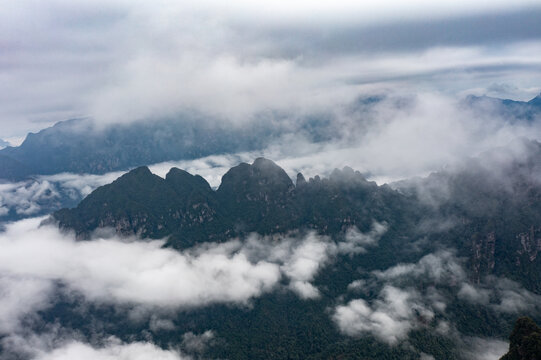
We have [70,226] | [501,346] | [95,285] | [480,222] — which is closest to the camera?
[501,346]

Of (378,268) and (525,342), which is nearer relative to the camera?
(525,342)

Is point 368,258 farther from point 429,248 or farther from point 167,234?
point 167,234

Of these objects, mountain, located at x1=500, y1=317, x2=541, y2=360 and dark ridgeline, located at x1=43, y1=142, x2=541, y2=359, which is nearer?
mountain, located at x1=500, y1=317, x2=541, y2=360

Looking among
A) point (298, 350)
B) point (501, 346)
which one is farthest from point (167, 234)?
point (501, 346)

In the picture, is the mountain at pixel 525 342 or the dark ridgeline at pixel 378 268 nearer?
the mountain at pixel 525 342

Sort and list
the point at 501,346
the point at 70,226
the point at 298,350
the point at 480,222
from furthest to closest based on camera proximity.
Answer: the point at 70,226, the point at 480,222, the point at 298,350, the point at 501,346

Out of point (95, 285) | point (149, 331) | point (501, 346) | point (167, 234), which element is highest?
point (167, 234)

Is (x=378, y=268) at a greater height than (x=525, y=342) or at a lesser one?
lesser

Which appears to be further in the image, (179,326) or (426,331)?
(179,326)
